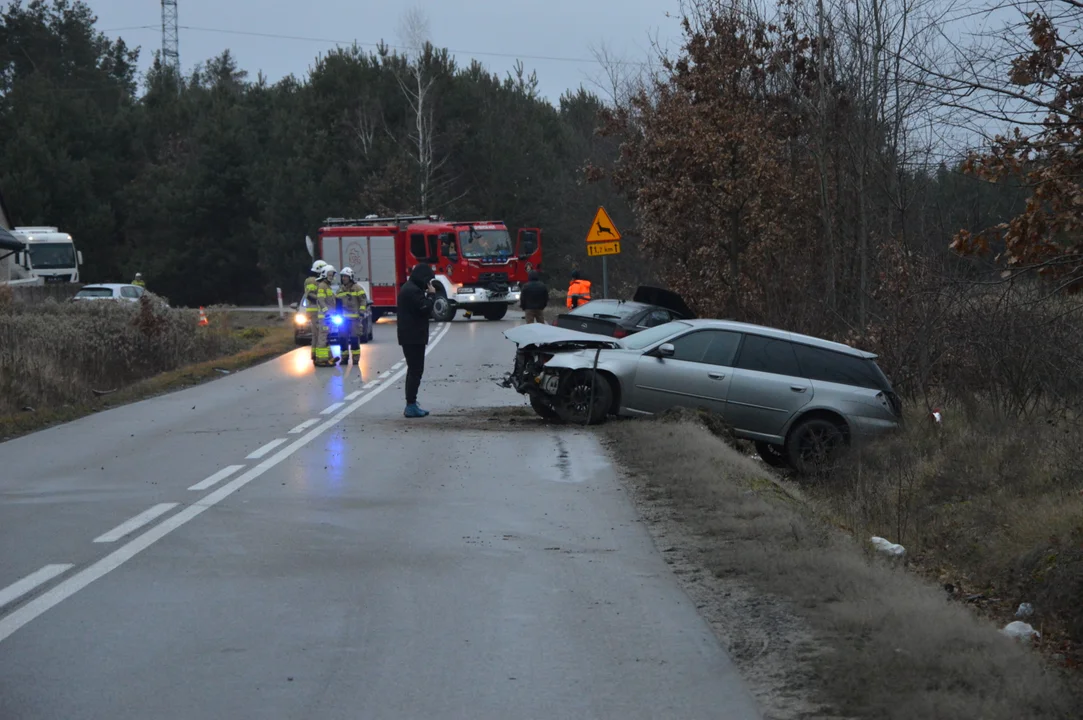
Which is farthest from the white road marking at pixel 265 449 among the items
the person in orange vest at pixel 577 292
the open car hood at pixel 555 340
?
the person in orange vest at pixel 577 292

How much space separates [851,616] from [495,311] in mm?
36001

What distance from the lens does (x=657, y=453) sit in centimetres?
1277

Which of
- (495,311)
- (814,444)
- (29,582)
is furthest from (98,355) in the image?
(495,311)

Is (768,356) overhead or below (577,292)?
below

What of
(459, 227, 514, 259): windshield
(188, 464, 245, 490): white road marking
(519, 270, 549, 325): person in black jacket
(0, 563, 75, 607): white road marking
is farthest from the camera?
(459, 227, 514, 259): windshield

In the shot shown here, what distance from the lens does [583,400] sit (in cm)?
1588

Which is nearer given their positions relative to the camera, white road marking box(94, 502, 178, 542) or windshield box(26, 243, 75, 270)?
white road marking box(94, 502, 178, 542)

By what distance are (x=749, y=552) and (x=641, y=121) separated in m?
21.6

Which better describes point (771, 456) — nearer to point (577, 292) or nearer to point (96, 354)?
point (96, 354)

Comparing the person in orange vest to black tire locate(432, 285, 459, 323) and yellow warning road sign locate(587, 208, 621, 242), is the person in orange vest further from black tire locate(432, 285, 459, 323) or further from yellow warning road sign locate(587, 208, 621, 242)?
black tire locate(432, 285, 459, 323)

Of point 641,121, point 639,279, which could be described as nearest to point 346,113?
point 639,279

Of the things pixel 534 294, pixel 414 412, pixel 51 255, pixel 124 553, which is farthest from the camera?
pixel 51 255

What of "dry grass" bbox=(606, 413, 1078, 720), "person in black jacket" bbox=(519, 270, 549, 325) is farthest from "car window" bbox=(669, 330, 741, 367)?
"person in black jacket" bbox=(519, 270, 549, 325)

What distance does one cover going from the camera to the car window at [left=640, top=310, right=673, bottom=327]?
2191 centimetres
